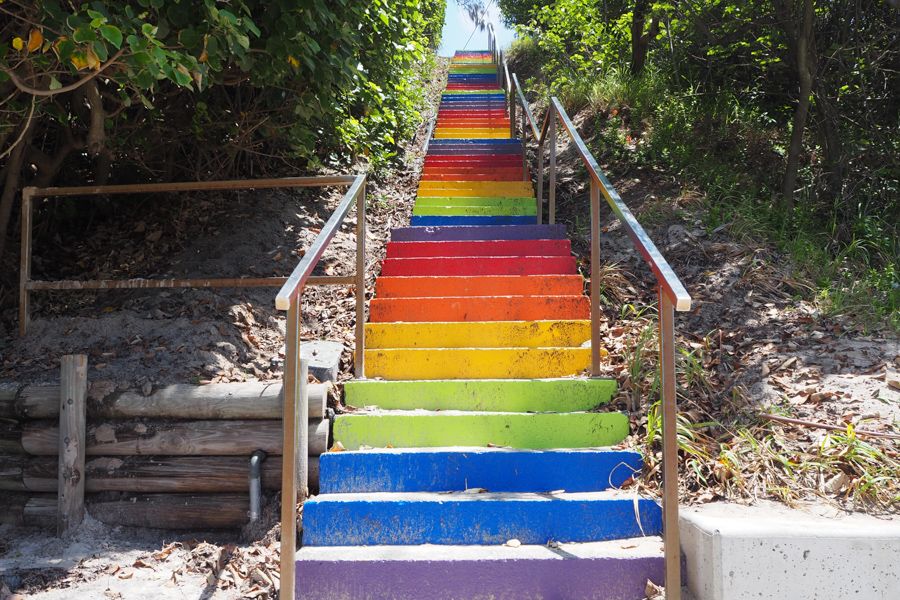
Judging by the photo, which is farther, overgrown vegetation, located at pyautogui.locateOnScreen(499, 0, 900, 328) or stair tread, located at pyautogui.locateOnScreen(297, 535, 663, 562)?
overgrown vegetation, located at pyautogui.locateOnScreen(499, 0, 900, 328)

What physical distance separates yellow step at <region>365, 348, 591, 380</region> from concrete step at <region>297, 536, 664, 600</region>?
1362 mm

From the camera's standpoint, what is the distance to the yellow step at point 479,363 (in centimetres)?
392

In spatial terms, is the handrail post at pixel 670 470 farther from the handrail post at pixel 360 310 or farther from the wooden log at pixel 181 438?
the handrail post at pixel 360 310

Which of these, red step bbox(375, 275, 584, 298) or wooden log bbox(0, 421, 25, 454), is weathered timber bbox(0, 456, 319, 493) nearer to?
wooden log bbox(0, 421, 25, 454)

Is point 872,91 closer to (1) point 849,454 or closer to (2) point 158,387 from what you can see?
(1) point 849,454

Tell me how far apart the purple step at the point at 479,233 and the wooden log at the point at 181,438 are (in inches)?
95.8

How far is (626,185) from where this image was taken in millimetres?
6426

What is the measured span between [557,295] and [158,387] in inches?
94.2

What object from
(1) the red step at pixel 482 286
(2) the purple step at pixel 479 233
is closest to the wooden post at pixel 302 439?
(1) the red step at pixel 482 286

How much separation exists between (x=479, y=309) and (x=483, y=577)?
6.64 feet

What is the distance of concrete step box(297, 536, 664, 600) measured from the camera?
264 centimetres

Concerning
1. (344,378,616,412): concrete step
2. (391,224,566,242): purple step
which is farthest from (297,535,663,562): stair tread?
(391,224,566,242): purple step

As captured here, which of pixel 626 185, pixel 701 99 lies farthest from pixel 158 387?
pixel 701 99

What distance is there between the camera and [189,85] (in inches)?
123
